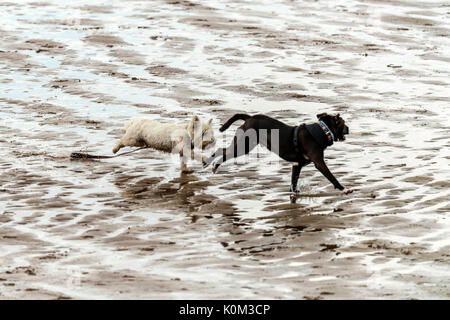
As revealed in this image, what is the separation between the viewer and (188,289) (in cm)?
851

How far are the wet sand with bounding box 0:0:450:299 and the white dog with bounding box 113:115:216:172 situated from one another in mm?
407

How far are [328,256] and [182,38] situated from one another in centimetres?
1504

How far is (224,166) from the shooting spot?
13.6 m

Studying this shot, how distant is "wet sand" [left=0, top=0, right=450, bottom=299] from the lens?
357 inches

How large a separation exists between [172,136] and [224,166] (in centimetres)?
105

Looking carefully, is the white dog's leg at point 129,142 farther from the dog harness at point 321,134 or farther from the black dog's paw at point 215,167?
the dog harness at point 321,134

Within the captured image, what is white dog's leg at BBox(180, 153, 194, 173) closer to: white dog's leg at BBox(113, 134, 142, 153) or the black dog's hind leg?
white dog's leg at BBox(113, 134, 142, 153)

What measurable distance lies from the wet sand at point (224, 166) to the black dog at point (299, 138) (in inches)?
23.6

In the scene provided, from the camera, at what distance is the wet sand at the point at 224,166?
906 centimetres

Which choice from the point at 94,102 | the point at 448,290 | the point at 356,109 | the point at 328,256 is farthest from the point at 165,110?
the point at 448,290

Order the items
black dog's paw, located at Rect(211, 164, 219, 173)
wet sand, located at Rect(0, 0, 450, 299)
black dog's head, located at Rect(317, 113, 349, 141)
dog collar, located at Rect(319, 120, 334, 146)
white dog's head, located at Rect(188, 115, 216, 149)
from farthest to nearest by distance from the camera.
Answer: white dog's head, located at Rect(188, 115, 216, 149) < black dog's paw, located at Rect(211, 164, 219, 173) < black dog's head, located at Rect(317, 113, 349, 141) < dog collar, located at Rect(319, 120, 334, 146) < wet sand, located at Rect(0, 0, 450, 299)

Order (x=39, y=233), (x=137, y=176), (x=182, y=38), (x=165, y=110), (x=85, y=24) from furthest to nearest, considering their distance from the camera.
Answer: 1. (x=85, y=24)
2. (x=182, y=38)
3. (x=165, y=110)
4. (x=137, y=176)
5. (x=39, y=233)

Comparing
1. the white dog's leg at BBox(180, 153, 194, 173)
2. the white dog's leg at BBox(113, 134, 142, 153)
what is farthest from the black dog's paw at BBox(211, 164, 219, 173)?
the white dog's leg at BBox(113, 134, 142, 153)
